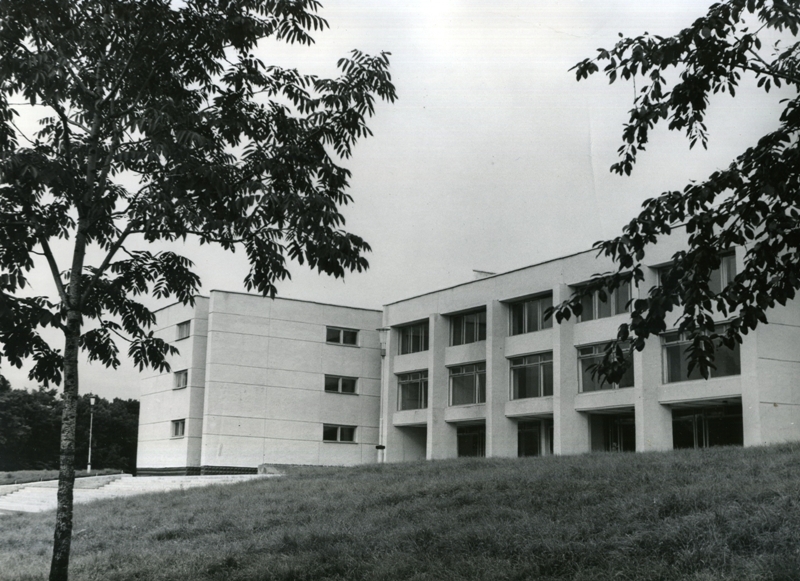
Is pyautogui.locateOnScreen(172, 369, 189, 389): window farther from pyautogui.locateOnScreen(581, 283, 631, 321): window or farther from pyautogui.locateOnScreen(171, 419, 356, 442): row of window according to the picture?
pyautogui.locateOnScreen(581, 283, 631, 321): window

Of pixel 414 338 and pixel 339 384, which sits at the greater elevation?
pixel 414 338

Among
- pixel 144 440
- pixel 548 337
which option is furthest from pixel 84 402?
pixel 548 337

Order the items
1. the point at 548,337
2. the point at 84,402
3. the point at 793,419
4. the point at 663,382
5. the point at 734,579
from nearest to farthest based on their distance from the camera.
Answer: the point at 734,579
the point at 793,419
the point at 663,382
the point at 548,337
the point at 84,402

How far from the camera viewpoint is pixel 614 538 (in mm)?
10758

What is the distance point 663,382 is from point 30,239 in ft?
80.2

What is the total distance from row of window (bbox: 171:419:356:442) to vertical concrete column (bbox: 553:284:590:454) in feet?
46.4

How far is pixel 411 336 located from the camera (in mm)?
43562

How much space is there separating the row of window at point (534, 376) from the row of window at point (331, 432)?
3.63 m

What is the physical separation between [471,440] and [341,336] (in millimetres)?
9487

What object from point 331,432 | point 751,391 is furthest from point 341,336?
point 751,391

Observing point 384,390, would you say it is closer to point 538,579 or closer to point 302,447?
point 302,447

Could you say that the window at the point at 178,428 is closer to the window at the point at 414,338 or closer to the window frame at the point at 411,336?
the window frame at the point at 411,336

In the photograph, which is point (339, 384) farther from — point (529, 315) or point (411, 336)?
point (529, 315)

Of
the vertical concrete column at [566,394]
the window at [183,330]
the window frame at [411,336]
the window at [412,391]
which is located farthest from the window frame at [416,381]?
the window at [183,330]
